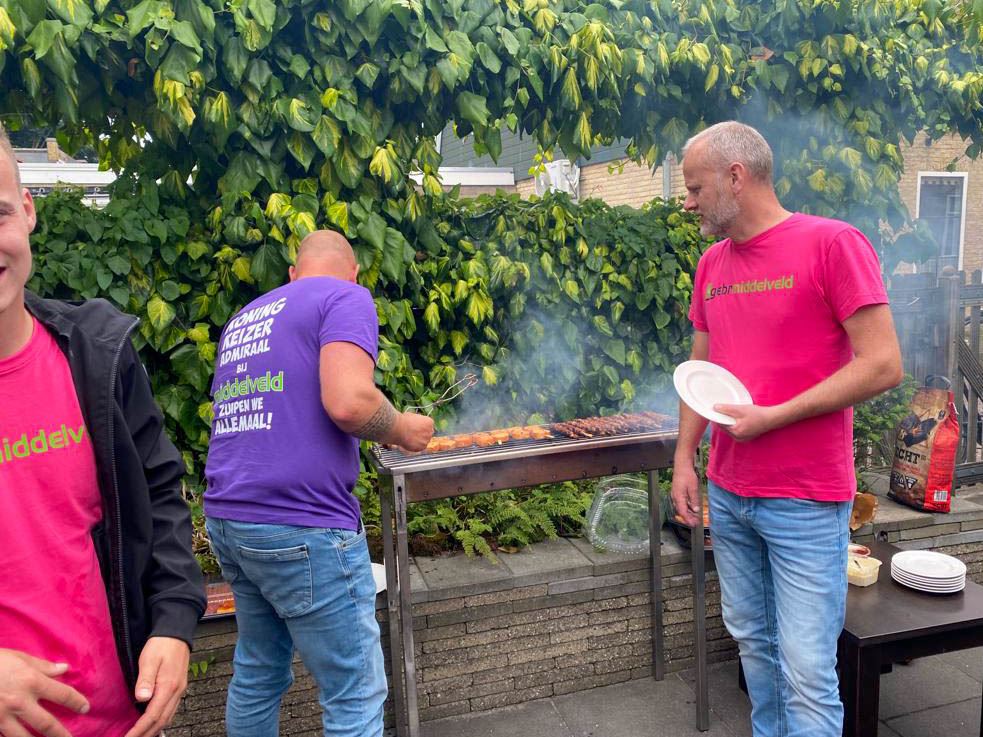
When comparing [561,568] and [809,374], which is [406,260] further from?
[809,374]

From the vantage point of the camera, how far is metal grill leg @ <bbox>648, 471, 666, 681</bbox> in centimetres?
399

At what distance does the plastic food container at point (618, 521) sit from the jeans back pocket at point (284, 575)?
2.08m

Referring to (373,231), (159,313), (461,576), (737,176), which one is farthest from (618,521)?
(159,313)

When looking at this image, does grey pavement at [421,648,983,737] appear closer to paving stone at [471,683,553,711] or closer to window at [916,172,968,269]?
paving stone at [471,683,553,711]

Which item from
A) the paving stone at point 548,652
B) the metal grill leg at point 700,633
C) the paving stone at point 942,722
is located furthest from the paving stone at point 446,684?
the paving stone at point 942,722

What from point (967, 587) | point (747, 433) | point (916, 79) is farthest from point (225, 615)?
point (916, 79)

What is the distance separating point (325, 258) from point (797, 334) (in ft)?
5.86

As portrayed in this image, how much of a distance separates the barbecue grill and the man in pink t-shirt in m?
0.82

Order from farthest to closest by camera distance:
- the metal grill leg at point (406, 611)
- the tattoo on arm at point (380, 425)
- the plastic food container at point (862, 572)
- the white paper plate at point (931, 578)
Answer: the plastic food container at point (862, 572) < the white paper plate at point (931, 578) < the metal grill leg at point (406, 611) < the tattoo on arm at point (380, 425)

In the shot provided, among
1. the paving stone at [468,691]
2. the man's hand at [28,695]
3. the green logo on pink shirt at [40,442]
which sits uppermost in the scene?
the green logo on pink shirt at [40,442]

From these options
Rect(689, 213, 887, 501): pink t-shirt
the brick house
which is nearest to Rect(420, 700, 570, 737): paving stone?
Rect(689, 213, 887, 501): pink t-shirt

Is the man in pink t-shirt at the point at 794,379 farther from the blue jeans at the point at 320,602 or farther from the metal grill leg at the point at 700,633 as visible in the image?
the blue jeans at the point at 320,602

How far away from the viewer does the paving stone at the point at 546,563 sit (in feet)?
12.7

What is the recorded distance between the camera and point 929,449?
4594 mm
